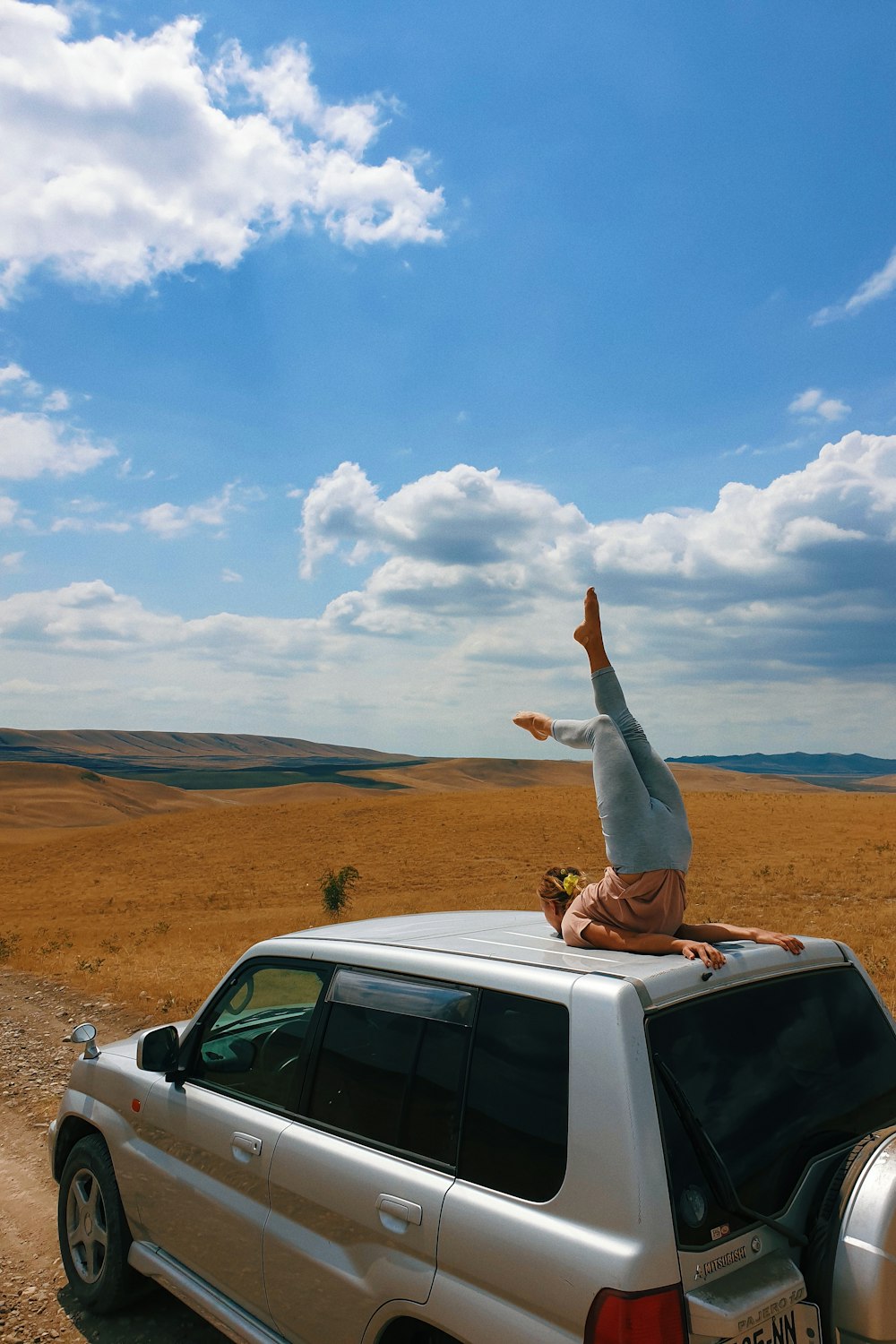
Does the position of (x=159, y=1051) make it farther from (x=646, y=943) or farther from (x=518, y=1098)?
(x=646, y=943)

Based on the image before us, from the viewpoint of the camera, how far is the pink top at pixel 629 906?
3.16 metres

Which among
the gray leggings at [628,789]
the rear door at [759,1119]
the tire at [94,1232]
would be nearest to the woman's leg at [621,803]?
the gray leggings at [628,789]

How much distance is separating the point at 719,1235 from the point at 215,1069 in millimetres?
2233

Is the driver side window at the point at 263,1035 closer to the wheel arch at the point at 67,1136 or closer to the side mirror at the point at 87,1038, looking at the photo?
the side mirror at the point at 87,1038

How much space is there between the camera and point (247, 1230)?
3242mm

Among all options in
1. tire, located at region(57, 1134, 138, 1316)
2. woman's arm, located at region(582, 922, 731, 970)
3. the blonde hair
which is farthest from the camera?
tire, located at region(57, 1134, 138, 1316)

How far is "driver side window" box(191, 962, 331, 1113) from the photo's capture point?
3383 millimetres

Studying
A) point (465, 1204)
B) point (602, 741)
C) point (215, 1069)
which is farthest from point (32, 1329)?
point (602, 741)

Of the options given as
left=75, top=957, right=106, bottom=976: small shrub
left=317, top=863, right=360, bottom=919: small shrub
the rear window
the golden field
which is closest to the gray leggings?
the rear window

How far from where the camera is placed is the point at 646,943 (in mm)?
2996

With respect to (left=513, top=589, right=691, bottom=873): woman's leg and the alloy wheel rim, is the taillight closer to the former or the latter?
(left=513, top=589, right=691, bottom=873): woman's leg

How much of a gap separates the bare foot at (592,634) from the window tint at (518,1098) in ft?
4.90

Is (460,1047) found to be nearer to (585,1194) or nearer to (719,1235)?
(585,1194)

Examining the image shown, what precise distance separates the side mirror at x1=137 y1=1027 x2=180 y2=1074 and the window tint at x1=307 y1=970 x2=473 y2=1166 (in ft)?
→ 3.25
